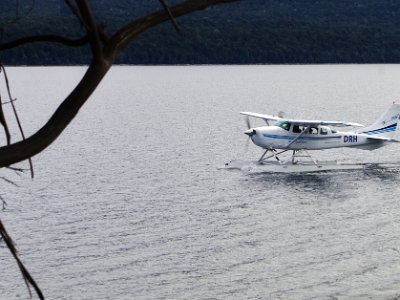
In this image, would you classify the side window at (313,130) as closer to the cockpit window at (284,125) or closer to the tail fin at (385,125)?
the cockpit window at (284,125)

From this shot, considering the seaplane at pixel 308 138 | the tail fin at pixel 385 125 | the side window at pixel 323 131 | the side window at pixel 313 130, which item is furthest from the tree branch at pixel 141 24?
the tail fin at pixel 385 125

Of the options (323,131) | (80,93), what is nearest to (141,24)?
(80,93)

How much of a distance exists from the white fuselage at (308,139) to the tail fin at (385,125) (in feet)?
4.82

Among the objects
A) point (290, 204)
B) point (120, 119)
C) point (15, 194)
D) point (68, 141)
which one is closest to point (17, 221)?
point (15, 194)

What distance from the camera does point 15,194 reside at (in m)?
46.5

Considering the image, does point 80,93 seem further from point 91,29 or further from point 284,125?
point 284,125

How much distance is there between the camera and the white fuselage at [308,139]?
45.9m

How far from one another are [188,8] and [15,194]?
45.0 m

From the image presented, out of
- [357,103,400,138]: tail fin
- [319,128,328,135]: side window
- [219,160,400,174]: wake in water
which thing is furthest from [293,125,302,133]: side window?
[357,103,400,138]: tail fin

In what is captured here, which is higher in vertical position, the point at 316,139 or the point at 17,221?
the point at 316,139

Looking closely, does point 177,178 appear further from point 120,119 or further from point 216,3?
point 120,119

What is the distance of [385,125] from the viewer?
165 feet

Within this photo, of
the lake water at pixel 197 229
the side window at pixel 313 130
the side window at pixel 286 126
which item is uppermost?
the side window at pixel 286 126

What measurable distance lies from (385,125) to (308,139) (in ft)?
20.1
